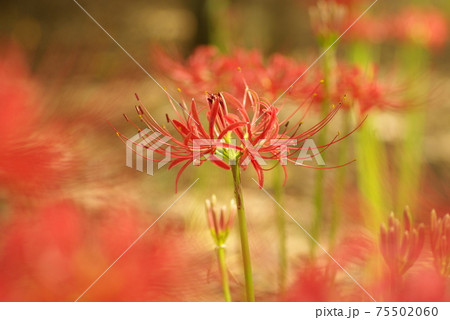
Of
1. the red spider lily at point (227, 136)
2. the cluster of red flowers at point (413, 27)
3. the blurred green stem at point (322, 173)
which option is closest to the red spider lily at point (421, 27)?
the cluster of red flowers at point (413, 27)

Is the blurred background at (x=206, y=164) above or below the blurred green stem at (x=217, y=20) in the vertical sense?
below

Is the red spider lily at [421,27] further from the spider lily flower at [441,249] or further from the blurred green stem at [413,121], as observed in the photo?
the spider lily flower at [441,249]

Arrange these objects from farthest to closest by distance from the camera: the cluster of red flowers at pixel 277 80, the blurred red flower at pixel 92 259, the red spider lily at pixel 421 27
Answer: the red spider lily at pixel 421 27 → the cluster of red flowers at pixel 277 80 → the blurred red flower at pixel 92 259

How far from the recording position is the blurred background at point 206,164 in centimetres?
31

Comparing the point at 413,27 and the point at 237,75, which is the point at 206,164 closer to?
the point at 237,75

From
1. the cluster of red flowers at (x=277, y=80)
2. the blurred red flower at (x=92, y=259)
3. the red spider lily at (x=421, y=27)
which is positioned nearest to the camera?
the blurred red flower at (x=92, y=259)

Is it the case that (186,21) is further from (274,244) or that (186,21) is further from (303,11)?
(274,244)

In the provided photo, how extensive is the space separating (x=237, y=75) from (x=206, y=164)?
0.09 m

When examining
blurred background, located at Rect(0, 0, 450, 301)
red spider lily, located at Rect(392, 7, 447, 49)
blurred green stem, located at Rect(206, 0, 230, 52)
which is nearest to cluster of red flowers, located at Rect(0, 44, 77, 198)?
blurred background, located at Rect(0, 0, 450, 301)

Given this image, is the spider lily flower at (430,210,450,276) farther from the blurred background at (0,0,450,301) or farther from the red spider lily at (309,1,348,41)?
the red spider lily at (309,1,348,41)

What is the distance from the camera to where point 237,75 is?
1.25 ft
